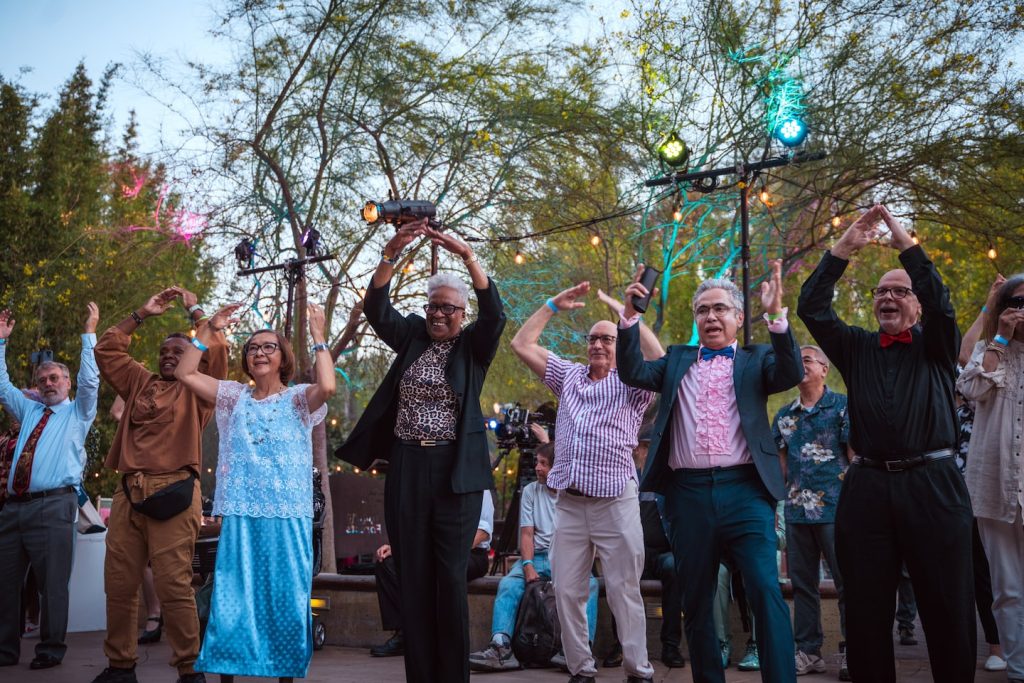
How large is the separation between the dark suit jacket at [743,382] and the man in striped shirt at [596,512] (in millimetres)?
570

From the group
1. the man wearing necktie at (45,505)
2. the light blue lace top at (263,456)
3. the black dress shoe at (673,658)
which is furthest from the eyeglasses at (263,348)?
the black dress shoe at (673,658)

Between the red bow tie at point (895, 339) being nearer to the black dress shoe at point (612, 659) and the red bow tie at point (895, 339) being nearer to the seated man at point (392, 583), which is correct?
the black dress shoe at point (612, 659)

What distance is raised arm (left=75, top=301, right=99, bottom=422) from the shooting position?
246 inches

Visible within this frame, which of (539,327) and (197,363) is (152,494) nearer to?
(197,363)

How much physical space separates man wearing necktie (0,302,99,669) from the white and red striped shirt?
3.05 m

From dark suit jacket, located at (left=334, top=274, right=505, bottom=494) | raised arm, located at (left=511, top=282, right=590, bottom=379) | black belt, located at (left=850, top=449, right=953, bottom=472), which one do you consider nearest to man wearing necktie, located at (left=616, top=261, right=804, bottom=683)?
black belt, located at (left=850, top=449, right=953, bottom=472)

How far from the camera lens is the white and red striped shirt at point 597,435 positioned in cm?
557

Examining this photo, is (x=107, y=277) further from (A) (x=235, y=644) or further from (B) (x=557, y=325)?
(A) (x=235, y=644)

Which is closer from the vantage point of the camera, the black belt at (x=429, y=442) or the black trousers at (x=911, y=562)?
the black trousers at (x=911, y=562)

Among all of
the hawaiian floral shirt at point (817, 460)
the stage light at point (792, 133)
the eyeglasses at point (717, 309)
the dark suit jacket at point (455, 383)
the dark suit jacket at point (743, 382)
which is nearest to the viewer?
the dark suit jacket at point (743, 382)

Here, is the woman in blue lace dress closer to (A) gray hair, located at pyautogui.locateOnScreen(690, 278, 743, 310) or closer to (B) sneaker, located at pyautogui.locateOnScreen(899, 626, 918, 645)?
(A) gray hair, located at pyautogui.locateOnScreen(690, 278, 743, 310)

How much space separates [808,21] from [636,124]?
2478 millimetres

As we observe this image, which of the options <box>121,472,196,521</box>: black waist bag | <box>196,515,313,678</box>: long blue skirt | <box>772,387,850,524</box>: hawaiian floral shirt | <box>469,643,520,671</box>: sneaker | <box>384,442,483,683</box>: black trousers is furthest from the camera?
<box>469,643,520,671</box>: sneaker

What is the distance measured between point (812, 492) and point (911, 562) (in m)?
2.09
